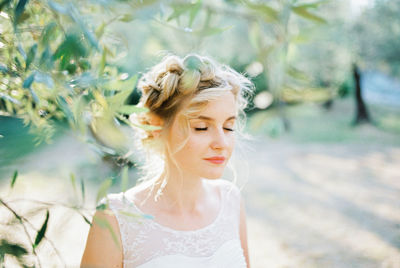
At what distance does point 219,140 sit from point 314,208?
5.44m

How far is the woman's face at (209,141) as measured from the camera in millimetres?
1608

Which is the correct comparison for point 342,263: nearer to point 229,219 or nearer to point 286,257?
point 286,257

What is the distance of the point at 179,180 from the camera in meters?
1.86

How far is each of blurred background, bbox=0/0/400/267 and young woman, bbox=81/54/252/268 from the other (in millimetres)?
139

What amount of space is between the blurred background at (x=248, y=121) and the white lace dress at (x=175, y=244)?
27cm

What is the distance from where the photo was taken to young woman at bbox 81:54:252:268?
1.62 m

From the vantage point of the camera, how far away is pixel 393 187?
7.66m

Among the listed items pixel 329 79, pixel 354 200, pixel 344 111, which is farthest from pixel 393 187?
pixel 344 111

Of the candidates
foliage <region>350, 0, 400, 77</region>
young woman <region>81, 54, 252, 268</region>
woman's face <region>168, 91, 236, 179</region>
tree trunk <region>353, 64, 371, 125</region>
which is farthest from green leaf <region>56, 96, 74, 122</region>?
tree trunk <region>353, 64, 371, 125</region>

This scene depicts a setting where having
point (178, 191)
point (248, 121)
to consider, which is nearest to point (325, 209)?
point (248, 121)

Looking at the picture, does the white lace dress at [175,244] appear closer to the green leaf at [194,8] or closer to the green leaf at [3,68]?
the green leaf at [3,68]

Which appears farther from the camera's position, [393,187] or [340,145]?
[340,145]

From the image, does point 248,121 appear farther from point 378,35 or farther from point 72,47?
point 378,35

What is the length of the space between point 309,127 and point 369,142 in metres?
3.25
